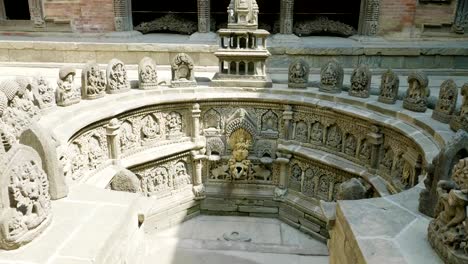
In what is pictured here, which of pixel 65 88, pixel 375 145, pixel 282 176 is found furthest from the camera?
pixel 282 176

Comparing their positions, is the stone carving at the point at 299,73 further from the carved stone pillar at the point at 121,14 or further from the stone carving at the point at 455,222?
the carved stone pillar at the point at 121,14

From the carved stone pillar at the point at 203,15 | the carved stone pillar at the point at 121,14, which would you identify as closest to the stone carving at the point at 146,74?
the carved stone pillar at the point at 203,15

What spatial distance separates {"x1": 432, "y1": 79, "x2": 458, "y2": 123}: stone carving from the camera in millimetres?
5691

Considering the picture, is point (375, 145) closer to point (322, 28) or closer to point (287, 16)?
point (287, 16)

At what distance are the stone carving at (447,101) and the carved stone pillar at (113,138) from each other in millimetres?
5199

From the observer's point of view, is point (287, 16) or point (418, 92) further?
point (287, 16)

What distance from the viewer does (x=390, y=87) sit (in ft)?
22.2

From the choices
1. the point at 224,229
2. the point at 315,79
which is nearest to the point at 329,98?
the point at 315,79

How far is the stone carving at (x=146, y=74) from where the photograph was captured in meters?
7.57

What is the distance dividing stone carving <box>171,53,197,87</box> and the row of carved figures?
2.02 m

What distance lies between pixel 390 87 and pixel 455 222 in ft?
14.3

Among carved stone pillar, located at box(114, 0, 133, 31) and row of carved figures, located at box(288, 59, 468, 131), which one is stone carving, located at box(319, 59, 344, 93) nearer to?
row of carved figures, located at box(288, 59, 468, 131)

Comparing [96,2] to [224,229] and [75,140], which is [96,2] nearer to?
[75,140]

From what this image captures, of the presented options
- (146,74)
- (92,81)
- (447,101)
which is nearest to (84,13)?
(146,74)
